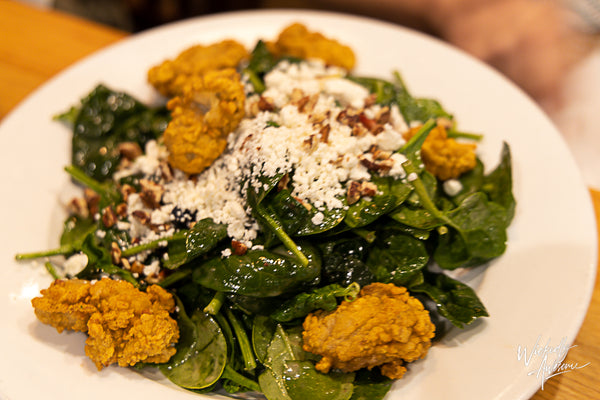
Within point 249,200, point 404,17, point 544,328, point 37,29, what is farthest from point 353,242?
point 37,29

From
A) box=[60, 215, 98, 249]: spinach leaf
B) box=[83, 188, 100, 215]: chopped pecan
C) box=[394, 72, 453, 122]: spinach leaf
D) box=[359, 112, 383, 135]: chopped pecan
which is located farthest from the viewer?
box=[394, 72, 453, 122]: spinach leaf

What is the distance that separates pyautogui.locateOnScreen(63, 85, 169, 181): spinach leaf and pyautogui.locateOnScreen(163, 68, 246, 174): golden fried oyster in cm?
49

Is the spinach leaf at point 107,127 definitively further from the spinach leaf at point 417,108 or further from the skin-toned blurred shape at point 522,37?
the skin-toned blurred shape at point 522,37

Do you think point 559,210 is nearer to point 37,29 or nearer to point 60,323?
point 60,323

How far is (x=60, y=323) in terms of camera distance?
1.66 metres

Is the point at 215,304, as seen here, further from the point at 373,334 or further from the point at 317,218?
the point at 373,334

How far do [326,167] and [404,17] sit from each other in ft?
8.00

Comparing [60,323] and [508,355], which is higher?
[508,355]

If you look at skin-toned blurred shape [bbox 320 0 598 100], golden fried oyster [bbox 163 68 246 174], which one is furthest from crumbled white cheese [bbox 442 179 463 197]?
skin-toned blurred shape [bbox 320 0 598 100]

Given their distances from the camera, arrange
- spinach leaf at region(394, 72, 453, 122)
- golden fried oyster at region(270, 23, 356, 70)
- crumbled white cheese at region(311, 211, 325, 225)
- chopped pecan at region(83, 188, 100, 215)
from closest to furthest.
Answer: crumbled white cheese at region(311, 211, 325, 225), chopped pecan at region(83, 188, 100, 215), spinach leaf at region(394, 72, 453, 122), golden fried oyster at region(270, 23, 356, 70)

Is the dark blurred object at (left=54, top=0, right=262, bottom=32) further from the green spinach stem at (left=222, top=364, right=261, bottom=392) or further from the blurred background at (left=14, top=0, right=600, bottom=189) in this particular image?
the green spinach stem at (left=222, top=364, right=261, bottom=392)

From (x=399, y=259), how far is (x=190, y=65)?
1.44m

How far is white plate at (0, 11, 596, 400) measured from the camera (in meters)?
1.57

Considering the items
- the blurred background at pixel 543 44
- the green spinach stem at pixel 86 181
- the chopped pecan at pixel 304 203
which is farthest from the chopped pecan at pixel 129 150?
the blurred background at pixel 543 44
